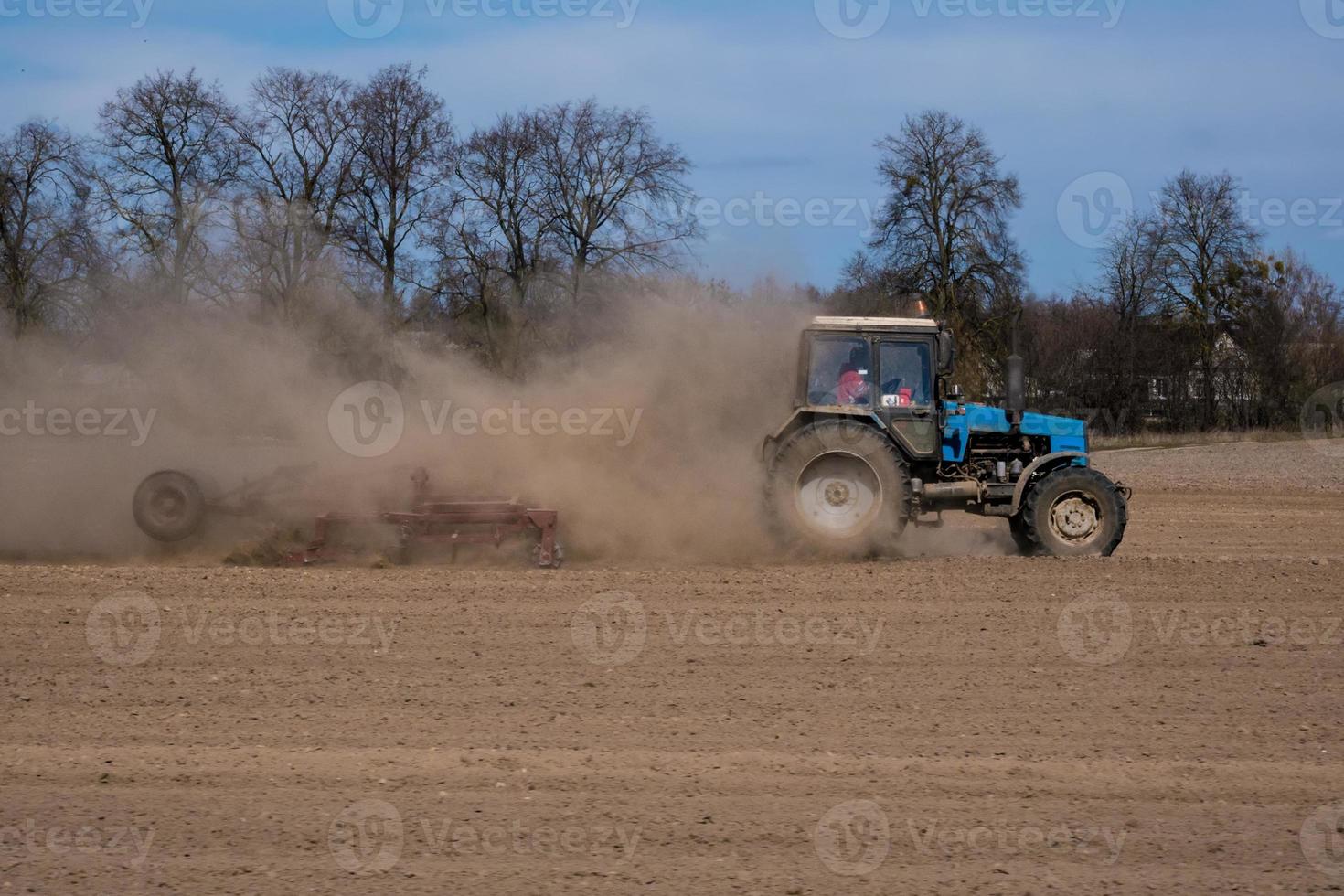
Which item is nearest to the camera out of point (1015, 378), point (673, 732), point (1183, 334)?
point (673, 732)

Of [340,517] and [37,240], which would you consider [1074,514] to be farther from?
[37,240]

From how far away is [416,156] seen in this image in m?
25.3

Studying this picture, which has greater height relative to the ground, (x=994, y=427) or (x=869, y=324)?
(x=869, y=324)

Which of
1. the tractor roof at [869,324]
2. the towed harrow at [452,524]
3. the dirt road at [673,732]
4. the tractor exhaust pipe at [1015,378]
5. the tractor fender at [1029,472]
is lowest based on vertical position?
the dirt road at [673,732]

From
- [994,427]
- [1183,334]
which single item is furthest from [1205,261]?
[994,427]

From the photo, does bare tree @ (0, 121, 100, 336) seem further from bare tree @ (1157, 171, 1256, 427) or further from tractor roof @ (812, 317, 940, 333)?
bare tree @ (1157, 171, 1256, 427)

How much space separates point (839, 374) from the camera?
11.1m

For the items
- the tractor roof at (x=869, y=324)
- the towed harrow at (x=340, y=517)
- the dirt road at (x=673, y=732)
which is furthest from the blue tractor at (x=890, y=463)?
the towed harrow at (x=340, y=517)

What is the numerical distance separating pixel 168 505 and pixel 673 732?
288 inches

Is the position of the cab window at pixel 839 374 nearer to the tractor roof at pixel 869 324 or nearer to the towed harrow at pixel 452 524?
the tractor roof at pixel 869 324

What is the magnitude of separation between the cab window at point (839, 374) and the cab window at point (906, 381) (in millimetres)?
139

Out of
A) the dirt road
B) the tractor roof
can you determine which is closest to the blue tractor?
the tractor roof

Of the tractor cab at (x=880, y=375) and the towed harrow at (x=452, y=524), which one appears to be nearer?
the towed harrow at (x=452, y=524)

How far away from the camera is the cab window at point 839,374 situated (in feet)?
36.2
